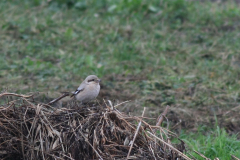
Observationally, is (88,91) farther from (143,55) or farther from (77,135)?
(143,55)

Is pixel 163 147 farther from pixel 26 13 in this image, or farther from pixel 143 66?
pixel 26 13

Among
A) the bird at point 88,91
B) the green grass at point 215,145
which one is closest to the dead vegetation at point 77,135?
the green grass at point 215,145

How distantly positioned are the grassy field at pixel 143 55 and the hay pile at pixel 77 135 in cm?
148

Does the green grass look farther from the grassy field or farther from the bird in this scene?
the bird

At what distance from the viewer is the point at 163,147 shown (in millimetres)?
3889

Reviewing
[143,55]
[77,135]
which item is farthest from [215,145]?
[143,55]

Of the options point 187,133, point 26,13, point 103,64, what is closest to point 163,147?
point 187,133

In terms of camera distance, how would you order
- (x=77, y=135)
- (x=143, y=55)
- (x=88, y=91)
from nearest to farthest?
1. (x=77, y=135)
2. (x=88, y=91)
3. (x=143, y=55)

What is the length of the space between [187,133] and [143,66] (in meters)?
2.69

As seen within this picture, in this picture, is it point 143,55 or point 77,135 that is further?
point 143,55

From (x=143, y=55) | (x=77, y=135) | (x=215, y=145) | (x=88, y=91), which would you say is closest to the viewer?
(x=77, y=135)

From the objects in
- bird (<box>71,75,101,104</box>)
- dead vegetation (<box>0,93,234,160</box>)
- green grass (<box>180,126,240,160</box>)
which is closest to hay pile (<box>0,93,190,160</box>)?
dead vegetation (<box>0,93,234,160</box>)

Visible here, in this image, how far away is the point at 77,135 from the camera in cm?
387

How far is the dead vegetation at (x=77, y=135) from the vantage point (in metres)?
3.77
